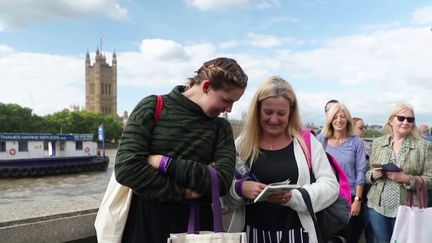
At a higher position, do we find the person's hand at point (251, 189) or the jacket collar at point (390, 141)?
the jacket collar at point (390, 141)

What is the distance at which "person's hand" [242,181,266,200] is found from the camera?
7.56ft

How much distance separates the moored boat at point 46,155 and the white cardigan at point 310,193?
109 feet

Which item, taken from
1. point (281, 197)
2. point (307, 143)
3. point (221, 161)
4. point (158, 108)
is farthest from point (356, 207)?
point (158, 108)

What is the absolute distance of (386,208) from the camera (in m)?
3.83

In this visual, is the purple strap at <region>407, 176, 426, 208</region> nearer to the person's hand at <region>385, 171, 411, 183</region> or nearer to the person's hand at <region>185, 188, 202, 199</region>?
the person's hand at <region>385, 171, 411, 183</region>

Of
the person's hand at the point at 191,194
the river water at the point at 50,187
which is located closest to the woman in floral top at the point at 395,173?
the person's hand at the point at 191,194

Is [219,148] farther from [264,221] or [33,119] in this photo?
[33,119]

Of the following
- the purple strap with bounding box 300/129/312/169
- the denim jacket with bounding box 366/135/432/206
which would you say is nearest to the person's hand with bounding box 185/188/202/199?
the purple strap with bounding box 300/129/312/169

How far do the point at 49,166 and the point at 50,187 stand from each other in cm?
578

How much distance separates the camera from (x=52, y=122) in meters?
82.1

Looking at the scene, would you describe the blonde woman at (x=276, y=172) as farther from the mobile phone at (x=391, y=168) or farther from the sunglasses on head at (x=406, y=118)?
the sunglasses on head at (x=406, y=118)

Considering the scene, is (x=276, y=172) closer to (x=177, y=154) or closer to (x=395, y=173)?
(x=177, y=154)

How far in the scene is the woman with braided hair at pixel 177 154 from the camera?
6.36 feet

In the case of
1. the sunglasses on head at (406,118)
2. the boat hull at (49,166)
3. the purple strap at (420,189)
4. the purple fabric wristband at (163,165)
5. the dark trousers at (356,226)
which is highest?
the sunglasses on head at (406,118)
